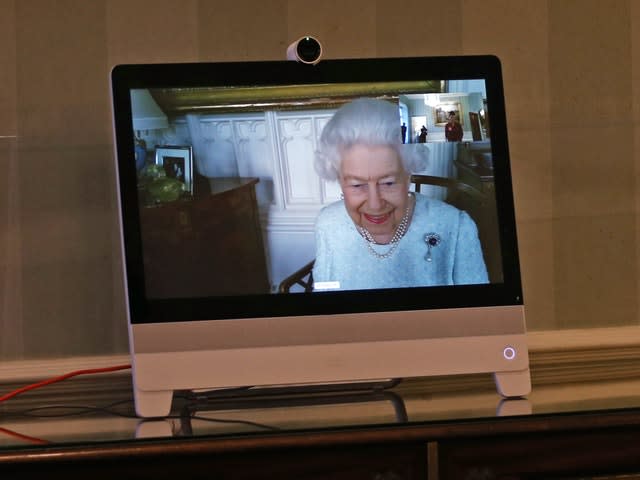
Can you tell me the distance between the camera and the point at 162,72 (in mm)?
1547

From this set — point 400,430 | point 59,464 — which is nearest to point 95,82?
point 59,464

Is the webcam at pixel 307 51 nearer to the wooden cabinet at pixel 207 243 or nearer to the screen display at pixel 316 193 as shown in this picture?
the screen display at pixel 316 193

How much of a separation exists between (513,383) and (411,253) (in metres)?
0.30

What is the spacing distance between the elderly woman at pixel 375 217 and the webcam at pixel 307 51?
0.11 m

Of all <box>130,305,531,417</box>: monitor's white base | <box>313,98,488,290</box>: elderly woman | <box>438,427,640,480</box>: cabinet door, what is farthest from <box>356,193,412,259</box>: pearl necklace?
<box>438,427,640,480</box>: cabinet door

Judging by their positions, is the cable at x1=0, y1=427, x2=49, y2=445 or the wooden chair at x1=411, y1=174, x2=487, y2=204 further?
the wooden chair at x1=411, y1=174, x2=487, y2=204

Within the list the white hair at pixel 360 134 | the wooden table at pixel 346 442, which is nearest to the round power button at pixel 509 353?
the wooden table at pixel 346 442

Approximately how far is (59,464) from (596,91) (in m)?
1.43

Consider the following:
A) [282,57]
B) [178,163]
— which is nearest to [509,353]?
[178,163]

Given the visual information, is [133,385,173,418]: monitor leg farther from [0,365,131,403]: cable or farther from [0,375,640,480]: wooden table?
[0,365,131,403]: cable

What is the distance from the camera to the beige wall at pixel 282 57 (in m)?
1.80

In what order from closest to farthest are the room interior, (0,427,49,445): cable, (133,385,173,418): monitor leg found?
(0,427,49,445): cable
(133,385,173,418): monitor leg
the room interior

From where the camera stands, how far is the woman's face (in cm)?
157

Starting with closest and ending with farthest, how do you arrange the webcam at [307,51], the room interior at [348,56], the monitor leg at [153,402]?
1. the monitor leg at [153,402]
2. the webcam at [307,51]
3. the room interior at [348,56]
